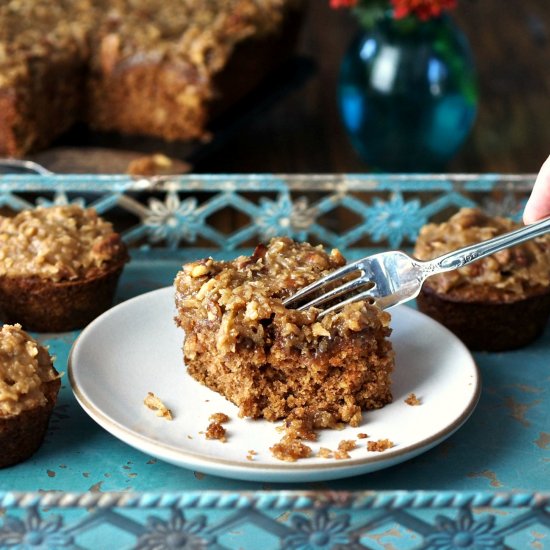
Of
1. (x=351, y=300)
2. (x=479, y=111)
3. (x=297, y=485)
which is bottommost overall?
(x=479, y=111)

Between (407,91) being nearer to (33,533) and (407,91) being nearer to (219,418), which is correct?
(219,418)

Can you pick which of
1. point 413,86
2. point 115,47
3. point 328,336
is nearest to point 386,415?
point 328,336

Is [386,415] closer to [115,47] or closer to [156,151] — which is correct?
[156,151]

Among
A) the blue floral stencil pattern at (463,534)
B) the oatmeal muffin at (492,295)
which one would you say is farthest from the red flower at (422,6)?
the blue floral stencil pattern at (463,534)

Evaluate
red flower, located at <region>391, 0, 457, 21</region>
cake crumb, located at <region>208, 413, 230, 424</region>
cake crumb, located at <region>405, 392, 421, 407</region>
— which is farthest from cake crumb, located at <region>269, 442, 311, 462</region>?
red flower, located at <region>391, 0, 457, 21</region>

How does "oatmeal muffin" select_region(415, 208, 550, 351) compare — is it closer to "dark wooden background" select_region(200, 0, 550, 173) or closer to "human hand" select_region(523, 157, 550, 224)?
"human hand" select_region(523, 157, 550, 224)

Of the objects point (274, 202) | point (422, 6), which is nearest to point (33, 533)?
point (274, 202)

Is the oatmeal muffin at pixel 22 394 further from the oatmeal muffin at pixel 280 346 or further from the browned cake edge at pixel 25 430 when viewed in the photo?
the oatmeal muffin at pixel 280 346
